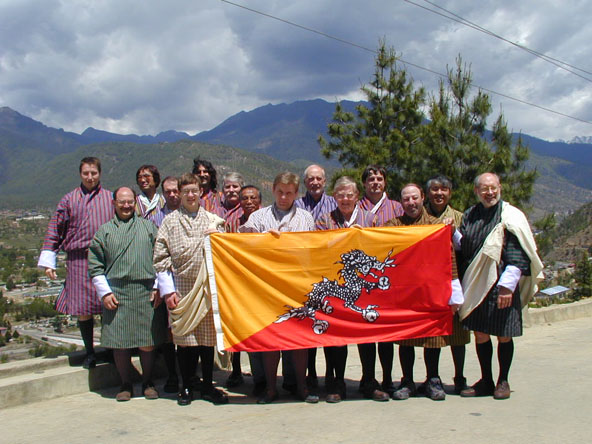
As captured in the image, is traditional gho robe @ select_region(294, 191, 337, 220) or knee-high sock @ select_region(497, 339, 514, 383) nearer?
knee-high sock @ select_region(497, 339, 514, 383)

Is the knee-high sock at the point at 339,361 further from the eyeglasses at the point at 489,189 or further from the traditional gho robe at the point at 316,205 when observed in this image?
the eyeglasses at the point at 489,189

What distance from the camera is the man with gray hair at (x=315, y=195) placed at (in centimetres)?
538

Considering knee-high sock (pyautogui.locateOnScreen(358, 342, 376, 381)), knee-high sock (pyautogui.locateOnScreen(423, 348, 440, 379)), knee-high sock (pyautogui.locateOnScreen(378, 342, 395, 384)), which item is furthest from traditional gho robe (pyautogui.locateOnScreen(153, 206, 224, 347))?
knee-high sock (pyautogui.locateOnScreen(423, 348, 440, 379))

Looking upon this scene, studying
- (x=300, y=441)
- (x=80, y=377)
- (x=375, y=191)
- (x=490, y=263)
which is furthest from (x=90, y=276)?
(x=490, y=263)

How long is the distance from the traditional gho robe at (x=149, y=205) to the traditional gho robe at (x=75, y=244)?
0.57 metres

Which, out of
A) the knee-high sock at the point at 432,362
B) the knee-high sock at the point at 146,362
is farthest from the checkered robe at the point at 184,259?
the knee-high sock at the point at 432,362

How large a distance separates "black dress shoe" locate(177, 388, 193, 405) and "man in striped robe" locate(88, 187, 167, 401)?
31cm

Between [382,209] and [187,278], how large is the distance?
201cm

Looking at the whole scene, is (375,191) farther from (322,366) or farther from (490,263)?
(322,366)

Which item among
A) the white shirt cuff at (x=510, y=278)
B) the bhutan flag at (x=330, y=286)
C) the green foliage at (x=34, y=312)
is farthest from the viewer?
the green foliage at (x=34, y=312)

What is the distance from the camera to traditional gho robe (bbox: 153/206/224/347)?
Answer: 4566 millimetres

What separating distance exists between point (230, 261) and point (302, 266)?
2.10 feet

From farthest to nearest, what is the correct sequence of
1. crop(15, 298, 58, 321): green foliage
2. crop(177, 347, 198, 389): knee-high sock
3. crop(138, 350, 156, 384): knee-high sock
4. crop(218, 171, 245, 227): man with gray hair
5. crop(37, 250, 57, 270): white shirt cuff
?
1. crop(15, 298, 58, 321): green foliage
2. crop(218, 171, 245, 227): man with gray hair
3. crop(37, 250, 57, 270): white shirt cuff
4. crop(138, 350, 156, 384): knee-high sock
5. crop(177, 347, 198, 389): knee-high sock

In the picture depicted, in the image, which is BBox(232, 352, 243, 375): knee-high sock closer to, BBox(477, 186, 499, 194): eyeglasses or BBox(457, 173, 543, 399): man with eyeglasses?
BBox(457, 173, 543, 399): man with eyeglasses
